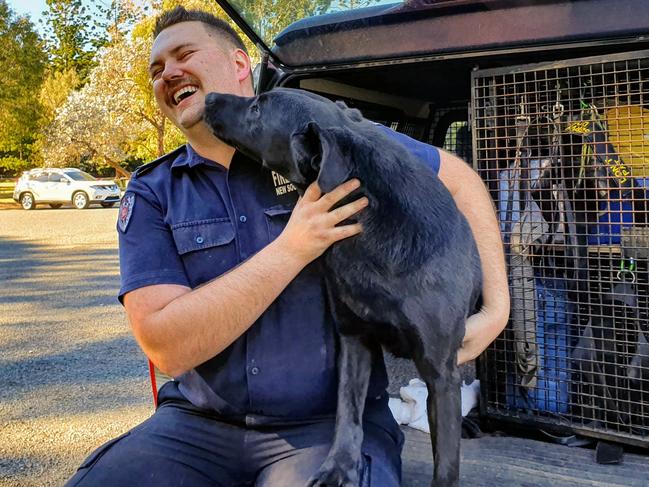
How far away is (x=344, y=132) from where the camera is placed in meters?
1.74

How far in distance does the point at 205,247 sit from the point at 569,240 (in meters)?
1.45

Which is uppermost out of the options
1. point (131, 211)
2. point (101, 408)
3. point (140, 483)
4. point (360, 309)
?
point (131, 211)

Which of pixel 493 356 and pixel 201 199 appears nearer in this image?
pixel 201 199

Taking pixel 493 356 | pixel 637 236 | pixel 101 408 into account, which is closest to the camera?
pixel 637 236

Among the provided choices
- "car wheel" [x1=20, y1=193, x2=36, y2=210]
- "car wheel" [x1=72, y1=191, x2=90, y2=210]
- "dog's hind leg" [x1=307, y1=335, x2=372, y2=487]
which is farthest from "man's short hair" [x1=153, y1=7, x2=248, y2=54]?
"car wheel" [x1=20, y1=193, x2=36, y2=210]

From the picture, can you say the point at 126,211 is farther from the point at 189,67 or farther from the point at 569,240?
the point at 569,240

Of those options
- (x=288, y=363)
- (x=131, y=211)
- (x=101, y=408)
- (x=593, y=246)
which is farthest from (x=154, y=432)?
(x=101, y=408)

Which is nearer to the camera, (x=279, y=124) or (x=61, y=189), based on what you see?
(x=279, y=124)

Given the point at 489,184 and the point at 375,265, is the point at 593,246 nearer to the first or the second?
the point at 489,184

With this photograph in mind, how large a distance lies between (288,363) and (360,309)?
277mm

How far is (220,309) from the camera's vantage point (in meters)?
1.75

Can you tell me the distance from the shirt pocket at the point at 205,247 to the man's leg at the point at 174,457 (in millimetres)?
430

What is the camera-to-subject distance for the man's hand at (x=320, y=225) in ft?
5.56

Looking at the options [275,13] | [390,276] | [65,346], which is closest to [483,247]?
[390,276]
